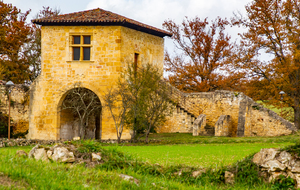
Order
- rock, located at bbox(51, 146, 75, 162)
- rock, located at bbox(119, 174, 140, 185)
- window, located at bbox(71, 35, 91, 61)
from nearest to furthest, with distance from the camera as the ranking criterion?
rock, located at bbox(119, 174, 140, 185), rock, located at bbox(51, 146, 75, 162), window, located at bbox(71, 35, 91, 61)

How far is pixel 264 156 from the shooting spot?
8.23 m

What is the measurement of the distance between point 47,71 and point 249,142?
12349 mm

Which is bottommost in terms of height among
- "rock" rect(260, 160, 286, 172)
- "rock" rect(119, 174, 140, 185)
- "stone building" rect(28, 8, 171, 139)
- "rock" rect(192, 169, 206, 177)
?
"rock" rect(192, 169, 206, 177)

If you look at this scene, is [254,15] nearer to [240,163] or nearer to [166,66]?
[166,66]

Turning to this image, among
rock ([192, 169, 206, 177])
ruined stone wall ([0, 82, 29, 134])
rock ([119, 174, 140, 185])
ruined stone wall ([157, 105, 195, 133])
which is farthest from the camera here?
ruined stone wall ([0, 82, 29, 134])

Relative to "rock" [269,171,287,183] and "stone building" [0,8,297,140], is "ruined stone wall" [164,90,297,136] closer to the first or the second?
"stone building" [0,8,297,140]

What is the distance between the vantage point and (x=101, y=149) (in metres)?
8.77

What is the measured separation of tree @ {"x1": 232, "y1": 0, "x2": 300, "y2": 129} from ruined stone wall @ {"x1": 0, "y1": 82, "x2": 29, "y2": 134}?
15.4 metres

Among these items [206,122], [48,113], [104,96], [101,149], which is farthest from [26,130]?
[101,149]

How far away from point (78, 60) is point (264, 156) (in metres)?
15.0

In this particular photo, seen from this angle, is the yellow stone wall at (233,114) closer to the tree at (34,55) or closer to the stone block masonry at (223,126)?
the stone block masonry at (223,126)

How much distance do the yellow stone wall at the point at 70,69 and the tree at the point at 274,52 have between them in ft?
31.0

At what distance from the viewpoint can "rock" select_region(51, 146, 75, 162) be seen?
8135mm

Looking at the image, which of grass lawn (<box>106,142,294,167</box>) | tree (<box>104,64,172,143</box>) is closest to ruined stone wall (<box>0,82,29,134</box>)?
tree (<box>104,64,172,143</box>)
